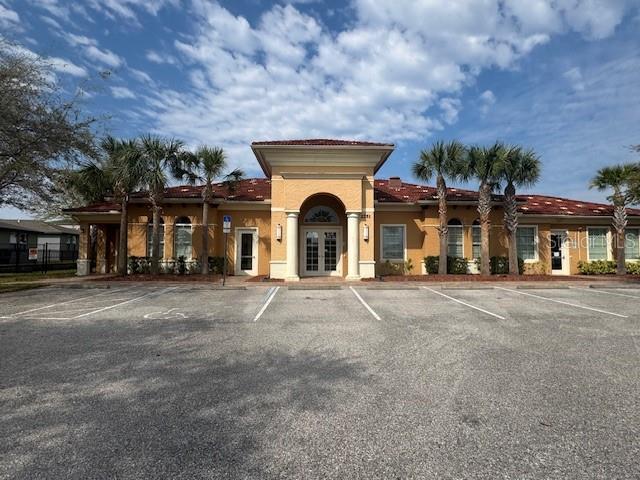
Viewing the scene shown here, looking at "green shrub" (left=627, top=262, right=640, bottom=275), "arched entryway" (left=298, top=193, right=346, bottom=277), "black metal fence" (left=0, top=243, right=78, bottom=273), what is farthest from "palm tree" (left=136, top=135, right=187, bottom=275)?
"green shrub" (left=627, top=262, right=640, bottom=275)

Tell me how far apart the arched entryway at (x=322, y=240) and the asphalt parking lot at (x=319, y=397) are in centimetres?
1011

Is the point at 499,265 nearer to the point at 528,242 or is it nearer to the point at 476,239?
the point at 476,239

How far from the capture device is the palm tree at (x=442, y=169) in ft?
55.9

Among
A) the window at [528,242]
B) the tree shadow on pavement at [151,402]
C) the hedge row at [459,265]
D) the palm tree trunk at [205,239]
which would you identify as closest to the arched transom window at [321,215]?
the palm tree trunk at [205,239]

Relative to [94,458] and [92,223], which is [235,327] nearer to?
[94,458]

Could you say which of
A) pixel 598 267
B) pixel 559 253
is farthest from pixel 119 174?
pixel 598 267

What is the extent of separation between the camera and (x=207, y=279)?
53.9ft

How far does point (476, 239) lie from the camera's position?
19516 mm

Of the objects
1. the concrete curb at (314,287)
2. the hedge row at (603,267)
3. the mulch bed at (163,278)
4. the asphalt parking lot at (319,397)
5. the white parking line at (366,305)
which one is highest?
the hedge row at (603,267)

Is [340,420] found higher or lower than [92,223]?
lower

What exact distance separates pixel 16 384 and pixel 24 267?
87.8 ft

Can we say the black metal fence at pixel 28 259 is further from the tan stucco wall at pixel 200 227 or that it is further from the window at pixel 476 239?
the window at pixel 476 239

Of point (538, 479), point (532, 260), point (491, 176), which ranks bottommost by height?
point (538, 479)

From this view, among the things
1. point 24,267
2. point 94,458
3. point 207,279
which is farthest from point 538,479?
point 24,267
